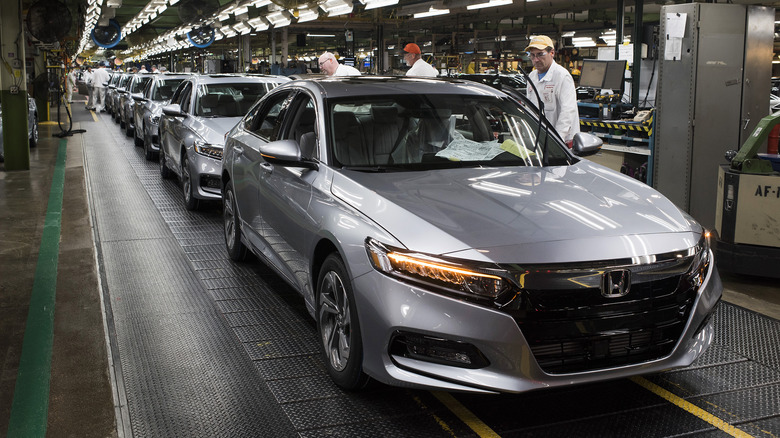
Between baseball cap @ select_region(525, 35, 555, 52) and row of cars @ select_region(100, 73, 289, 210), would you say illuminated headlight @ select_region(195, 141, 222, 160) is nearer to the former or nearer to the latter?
row of cars @ select_region(100, 73, 289, 210)

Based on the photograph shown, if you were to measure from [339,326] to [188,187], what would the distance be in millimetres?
5822

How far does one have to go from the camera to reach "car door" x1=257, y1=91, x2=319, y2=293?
4.35 meters

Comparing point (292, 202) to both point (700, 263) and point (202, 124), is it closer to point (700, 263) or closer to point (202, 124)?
point (700, 263)

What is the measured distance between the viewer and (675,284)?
3369 mm

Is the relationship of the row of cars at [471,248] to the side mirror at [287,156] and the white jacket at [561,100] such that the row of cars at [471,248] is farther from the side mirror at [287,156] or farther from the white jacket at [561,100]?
the white jacket at [561,100]

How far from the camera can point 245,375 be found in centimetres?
426

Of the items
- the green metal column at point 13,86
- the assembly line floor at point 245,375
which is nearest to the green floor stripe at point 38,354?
the assembly line floor at point 245,375

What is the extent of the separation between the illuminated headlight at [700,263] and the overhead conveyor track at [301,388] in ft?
2.36

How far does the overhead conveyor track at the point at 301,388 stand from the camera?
362cm

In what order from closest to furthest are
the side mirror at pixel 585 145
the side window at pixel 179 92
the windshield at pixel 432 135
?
the windshield at pixel 432 135 < the side mirror at pixel 585 145 < the side window at pixel 179 92

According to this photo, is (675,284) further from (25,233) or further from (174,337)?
(25,233)

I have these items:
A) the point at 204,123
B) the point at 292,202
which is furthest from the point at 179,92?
the point at 292,202

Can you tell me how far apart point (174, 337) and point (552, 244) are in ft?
9.04

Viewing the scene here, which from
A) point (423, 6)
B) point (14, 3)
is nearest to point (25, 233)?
point (14, 3)
